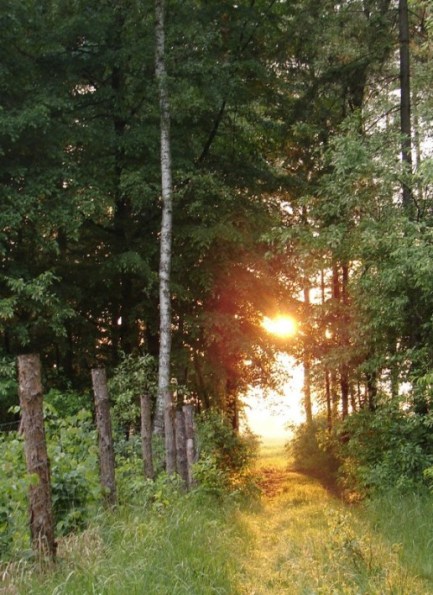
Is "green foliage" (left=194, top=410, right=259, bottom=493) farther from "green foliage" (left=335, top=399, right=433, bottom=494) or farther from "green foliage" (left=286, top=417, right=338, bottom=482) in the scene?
"green foliage" (left=286, top=417, right=338, bottom=482)

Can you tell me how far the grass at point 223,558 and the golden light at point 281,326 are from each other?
882cm

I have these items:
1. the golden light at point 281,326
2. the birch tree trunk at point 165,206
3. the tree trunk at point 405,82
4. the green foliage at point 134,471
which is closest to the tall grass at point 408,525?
the green foliage at point 134,471

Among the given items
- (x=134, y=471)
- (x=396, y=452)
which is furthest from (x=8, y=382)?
(x=396, y=452)

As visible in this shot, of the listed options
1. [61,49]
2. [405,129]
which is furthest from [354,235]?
[61,49]

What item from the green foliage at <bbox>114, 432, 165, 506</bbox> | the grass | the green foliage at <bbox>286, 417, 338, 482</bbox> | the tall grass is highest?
the green foliage at <bbox>114, 432, 165, 506</bbox>

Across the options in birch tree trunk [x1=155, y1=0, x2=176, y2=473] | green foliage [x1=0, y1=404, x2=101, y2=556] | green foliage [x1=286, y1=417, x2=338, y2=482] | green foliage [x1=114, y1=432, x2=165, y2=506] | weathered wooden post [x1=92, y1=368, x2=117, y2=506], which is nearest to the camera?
green foliage [x1=0, y1=404, x2=101, y2=556]

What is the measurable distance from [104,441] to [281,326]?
469 inches

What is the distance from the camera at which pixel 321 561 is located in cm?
636

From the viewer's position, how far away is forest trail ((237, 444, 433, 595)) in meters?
5.36

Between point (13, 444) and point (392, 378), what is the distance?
754 centimetres

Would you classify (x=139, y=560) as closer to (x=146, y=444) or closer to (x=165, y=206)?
(x=146, y=444)

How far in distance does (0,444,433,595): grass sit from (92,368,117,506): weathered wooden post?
28cm

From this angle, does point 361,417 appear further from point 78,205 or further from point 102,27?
point 102,27

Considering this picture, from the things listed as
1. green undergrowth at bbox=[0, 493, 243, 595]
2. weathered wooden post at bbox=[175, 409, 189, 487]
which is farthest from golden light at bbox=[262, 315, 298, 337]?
green undergrowth at bbox=[0, 493, 243, 595]
